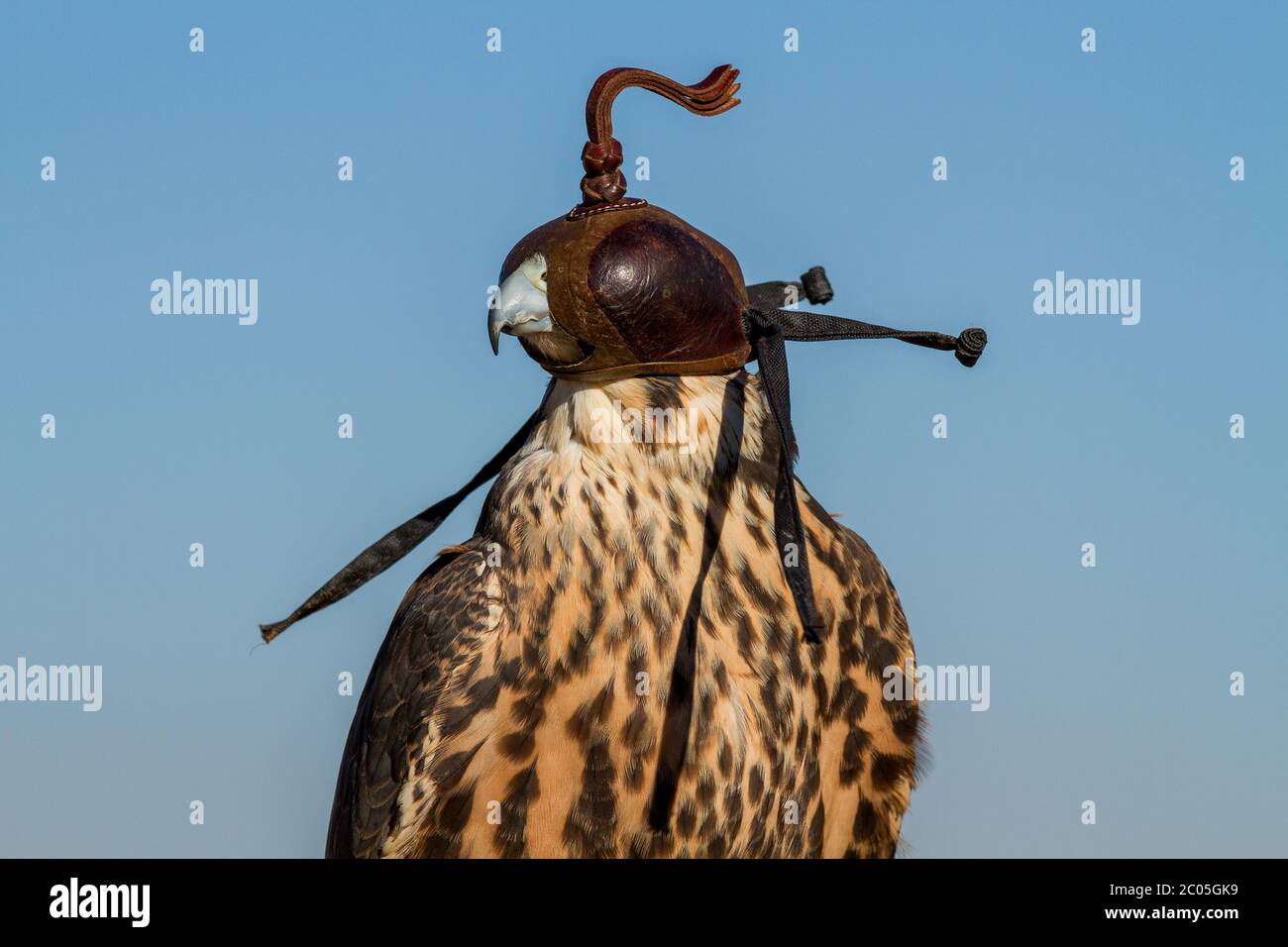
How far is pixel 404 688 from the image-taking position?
5.83m

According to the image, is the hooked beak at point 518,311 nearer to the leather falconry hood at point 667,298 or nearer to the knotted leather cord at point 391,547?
the leather falconry hood at point 667,298

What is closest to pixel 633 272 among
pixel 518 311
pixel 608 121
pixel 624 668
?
pixel 518 311

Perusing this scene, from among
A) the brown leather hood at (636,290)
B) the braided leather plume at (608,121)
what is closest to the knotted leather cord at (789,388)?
the brown leather hood at (636,290)

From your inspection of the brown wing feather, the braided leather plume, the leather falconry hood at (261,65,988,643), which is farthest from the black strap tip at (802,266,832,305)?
the brown wing feather

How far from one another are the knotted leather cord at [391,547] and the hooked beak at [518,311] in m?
0.57

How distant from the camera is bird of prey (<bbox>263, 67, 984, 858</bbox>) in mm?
5359

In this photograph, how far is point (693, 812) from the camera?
541 cm

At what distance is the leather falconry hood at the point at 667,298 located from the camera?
17.2ft

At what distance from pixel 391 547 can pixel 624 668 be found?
106cm

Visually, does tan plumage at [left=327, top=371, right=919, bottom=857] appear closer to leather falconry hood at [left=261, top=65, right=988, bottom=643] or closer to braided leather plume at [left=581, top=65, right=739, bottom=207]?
leather falconry hood at [left=261, top=65, right=988, bottom=643]

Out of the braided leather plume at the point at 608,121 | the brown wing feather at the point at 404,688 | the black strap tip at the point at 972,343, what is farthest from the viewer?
the brown wing feather at the point at 404,688

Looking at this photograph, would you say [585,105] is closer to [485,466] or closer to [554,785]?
[485,466]

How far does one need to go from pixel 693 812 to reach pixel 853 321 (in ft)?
5.49

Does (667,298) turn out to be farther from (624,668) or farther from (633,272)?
(624,668)
